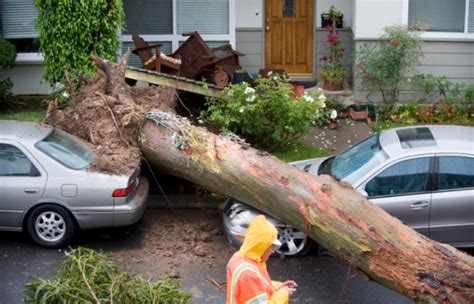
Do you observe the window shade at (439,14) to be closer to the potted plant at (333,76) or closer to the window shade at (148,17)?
the potted plant at (333,76)

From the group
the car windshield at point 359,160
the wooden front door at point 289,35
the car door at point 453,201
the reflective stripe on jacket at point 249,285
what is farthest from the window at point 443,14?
the reflective stripe on jacket at point 249,285

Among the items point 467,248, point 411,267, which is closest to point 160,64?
point 467,248

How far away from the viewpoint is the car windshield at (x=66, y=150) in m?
10.6

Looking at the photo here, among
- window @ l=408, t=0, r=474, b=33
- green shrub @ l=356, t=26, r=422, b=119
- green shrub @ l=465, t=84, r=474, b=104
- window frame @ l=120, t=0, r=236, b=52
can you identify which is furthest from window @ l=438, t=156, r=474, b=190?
window frame @ l=120, t=0, r=236, b=52

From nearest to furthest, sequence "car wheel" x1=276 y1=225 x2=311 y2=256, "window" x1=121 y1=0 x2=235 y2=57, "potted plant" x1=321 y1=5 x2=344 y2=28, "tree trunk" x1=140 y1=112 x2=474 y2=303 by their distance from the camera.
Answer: "tree trunk" x1=140 y1=112 x2=474 y2=303
"car wheel" x1=276 y1=225 x2=311 y2=256
"potted plant" x1=321 y1=5 x2=344 y2=28
"window" x1=121 y1=0 x2=235 y2=57

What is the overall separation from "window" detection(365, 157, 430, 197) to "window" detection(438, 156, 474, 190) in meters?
0.17

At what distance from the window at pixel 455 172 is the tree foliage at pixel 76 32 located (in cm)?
672

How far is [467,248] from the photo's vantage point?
10156 mm

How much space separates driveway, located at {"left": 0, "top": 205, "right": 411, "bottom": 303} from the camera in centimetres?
930

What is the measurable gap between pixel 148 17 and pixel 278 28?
103 inches

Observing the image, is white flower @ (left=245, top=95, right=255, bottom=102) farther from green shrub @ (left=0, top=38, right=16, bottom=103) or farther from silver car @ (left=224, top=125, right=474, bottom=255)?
green shrub @ (left=0, top=38, right=16, bottom=103)

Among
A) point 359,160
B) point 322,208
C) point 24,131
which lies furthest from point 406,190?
point 24,131

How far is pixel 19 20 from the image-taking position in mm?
16766

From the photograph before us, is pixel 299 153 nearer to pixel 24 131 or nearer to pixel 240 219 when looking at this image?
pixel 240 219
